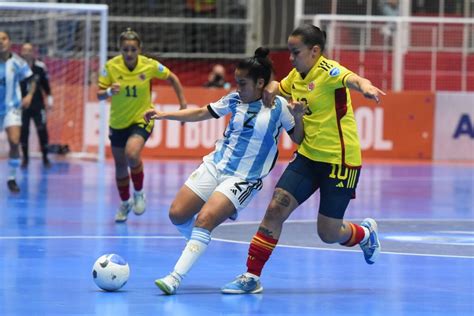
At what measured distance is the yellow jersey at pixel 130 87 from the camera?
14.4 m

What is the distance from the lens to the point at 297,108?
9039mm

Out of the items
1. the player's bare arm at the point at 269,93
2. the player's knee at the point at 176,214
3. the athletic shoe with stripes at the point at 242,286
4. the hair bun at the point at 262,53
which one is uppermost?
→ the hair bun at the point at 262,53

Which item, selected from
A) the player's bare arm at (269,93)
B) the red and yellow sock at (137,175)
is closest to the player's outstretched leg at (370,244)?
the player's bare arm at (269,93)

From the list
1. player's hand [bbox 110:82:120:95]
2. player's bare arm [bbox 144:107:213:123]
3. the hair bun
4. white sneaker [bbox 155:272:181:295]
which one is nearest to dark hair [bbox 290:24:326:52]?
the hair bun

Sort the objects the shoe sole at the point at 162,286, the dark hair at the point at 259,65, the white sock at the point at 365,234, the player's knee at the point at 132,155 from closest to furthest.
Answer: the shoe sole at the point at 162,286 < the dark hair at the point at 259,65 < the white sock at the point at 365,234 < the player's knee at the point at 132,155

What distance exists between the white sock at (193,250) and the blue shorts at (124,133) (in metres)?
5.17

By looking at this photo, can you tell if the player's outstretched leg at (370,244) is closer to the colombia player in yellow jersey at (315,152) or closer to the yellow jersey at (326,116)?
the colombia player in yellow jersey at (315,152)

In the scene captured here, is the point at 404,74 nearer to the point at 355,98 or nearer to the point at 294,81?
the point at 355,98

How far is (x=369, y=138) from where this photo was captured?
91.4ft

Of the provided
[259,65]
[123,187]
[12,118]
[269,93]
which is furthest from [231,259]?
[12,118]

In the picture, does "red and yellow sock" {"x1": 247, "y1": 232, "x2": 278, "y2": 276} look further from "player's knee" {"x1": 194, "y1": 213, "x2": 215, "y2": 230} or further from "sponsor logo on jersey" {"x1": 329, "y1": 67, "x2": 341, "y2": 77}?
"sponsor logo on jersey" {"x1": 329, "y1": 67, "x2": 341, "y2": 77}

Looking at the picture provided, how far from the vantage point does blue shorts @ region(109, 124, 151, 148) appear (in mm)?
14280

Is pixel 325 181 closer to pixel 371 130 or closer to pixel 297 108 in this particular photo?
pixel 297 108

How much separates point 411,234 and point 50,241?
4.11 meters
